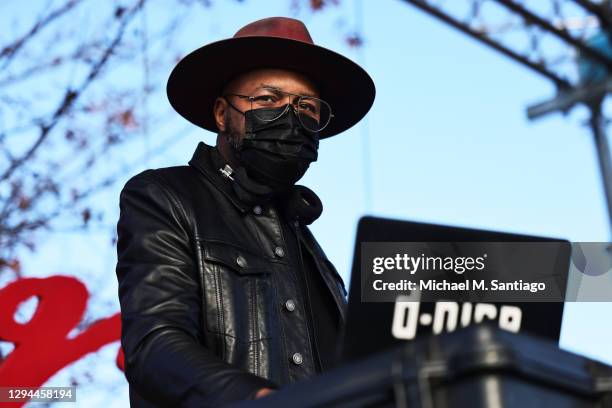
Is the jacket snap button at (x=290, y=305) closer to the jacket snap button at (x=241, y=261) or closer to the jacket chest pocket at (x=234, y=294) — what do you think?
the jacket chest pocket at (x=234, y=294)

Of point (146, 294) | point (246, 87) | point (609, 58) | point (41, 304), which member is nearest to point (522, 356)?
point (146, 294)

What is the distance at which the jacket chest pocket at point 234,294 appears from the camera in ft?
8.96

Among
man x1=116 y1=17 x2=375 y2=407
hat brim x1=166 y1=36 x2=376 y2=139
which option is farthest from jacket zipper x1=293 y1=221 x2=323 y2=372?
hat brim x1=166 y1=36 x2=376 y2=139

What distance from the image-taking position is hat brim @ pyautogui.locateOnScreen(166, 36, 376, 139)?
3338 mm

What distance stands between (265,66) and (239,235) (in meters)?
0.65

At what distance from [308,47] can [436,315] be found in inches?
64.0

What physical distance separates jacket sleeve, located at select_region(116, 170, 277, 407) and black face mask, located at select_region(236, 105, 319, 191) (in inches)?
12.6

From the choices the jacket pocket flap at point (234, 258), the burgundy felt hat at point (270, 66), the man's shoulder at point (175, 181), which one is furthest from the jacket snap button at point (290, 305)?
the burgundy felt hat at point (270, 66)

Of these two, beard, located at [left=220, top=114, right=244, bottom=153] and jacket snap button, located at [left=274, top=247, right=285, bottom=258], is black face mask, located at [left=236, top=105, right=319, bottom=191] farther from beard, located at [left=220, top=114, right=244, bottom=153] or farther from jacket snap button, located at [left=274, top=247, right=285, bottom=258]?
jacket snap button, located at [left=274, top=247, right=285, bottom=258]

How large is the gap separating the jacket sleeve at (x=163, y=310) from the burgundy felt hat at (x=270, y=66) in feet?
1.78

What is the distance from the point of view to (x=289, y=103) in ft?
10.6

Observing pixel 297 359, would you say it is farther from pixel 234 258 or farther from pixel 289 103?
pixel 289 103

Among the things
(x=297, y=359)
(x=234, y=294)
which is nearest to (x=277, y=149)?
(x=234, y=294)

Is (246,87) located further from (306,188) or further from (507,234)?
(507,234)
